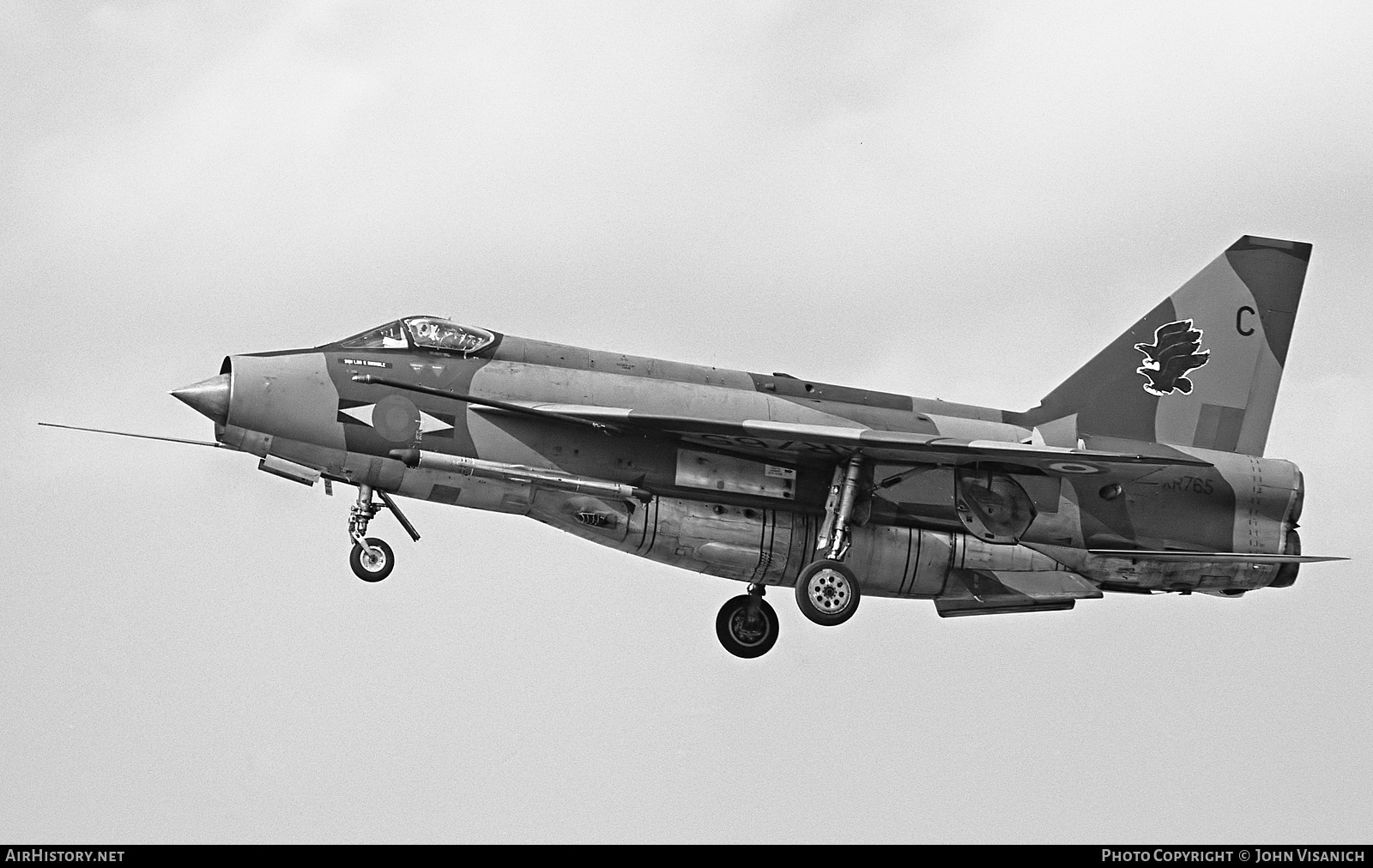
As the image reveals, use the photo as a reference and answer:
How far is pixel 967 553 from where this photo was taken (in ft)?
83.3

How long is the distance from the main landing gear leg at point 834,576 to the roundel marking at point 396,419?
198 inches

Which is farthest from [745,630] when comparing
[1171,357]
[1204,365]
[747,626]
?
[1204,365]

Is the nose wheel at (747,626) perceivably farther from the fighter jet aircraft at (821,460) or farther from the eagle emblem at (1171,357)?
the eagle emblem at (1171,357)

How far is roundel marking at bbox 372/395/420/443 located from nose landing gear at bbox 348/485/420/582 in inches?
29.8

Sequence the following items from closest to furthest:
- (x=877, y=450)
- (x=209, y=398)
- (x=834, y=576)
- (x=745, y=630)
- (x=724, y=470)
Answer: (x=209, y=398) → (x=834, y=576) → (x=877, y=450) → (x=724, y=470) → (x=745, y=630)

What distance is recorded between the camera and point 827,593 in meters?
23.7

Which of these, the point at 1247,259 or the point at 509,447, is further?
the point at 1247,259

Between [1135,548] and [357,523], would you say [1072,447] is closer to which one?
[1135,548]

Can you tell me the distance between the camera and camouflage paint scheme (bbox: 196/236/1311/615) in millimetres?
23344

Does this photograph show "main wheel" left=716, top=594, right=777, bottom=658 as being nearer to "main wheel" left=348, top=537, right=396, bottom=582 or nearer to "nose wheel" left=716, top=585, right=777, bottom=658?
"nose wheel" left=716, top=585, right=777, bottom=658

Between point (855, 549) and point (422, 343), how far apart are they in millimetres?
6054

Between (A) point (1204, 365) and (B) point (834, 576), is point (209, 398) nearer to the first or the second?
(B) point (834, 576)

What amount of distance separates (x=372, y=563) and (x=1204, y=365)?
1203 cm

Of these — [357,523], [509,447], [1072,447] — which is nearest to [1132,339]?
[1072,447]
